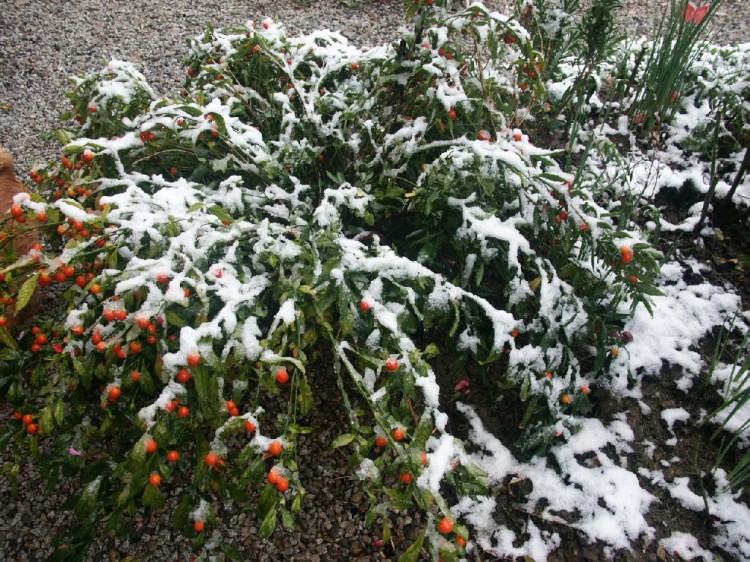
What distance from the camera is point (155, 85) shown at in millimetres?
2992

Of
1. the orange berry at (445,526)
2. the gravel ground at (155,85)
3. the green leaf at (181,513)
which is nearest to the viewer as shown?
the orange berry at (445,526)

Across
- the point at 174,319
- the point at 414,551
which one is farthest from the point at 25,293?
the point at 414,551

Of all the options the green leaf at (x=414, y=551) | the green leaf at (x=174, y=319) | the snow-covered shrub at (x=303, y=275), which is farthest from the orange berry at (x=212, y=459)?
the green leaf at (x=414, y=551)

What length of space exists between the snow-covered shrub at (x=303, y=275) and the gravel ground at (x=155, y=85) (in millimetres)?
128

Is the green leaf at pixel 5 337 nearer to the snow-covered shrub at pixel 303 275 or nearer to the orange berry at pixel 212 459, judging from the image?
the snow-covered shrub at pixel 303 275

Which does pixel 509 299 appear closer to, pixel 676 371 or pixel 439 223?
pixel 439 223

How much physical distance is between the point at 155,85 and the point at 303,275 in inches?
81.6

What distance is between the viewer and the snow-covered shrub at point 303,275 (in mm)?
1348

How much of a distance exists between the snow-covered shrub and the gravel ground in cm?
13

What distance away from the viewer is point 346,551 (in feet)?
5.09

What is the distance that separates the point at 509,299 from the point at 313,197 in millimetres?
855

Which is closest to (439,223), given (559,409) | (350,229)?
(350,229)

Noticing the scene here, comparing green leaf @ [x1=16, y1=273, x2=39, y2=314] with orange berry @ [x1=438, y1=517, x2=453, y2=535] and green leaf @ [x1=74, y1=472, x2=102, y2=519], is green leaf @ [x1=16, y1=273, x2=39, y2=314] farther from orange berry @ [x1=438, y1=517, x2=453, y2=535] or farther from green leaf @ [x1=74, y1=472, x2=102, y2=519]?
orange berry @ [x1=438, y1=517, x2=453, y2=535]

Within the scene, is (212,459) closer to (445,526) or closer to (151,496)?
(151,496)
